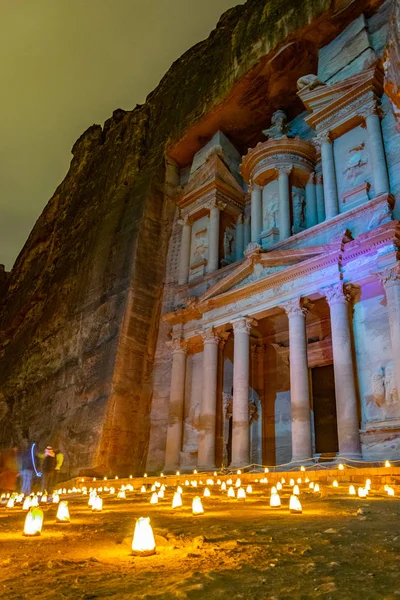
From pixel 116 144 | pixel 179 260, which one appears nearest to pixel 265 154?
pixel 179 260

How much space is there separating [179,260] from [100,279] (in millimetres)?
4838

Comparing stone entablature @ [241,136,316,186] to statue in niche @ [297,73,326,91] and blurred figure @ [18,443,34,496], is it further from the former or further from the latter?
blurred figure @ [18,443,34,496]

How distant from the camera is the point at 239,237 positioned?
2500cm

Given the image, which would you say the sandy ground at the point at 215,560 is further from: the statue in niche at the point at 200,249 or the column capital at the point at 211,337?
the statue in niche at the point at 200,249

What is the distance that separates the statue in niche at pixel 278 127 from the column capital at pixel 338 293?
32.2 ft

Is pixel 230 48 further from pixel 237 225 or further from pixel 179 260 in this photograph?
pixel 179 260

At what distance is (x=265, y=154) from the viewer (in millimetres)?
22219

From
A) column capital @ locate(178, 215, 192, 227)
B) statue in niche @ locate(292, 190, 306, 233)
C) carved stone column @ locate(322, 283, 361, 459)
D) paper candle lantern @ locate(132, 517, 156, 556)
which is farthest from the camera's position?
column capital @ locate(178, 215, 192, 227)

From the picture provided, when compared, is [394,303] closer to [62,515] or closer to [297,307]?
[297,307]

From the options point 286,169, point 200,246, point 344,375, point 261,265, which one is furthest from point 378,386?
point 200,246

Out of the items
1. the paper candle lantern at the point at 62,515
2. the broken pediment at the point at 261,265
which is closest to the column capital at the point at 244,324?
the broken pediment at the point at 261,265

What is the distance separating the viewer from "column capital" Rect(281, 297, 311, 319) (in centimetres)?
→ 1703

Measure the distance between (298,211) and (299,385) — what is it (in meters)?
9.26

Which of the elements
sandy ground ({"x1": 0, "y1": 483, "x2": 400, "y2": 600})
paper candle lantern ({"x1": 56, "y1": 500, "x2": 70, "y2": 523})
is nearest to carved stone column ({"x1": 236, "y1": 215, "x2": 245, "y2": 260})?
paper candle lantern ({"x1": 56, "y1": 500, "x2": 70, "y2": 523})
